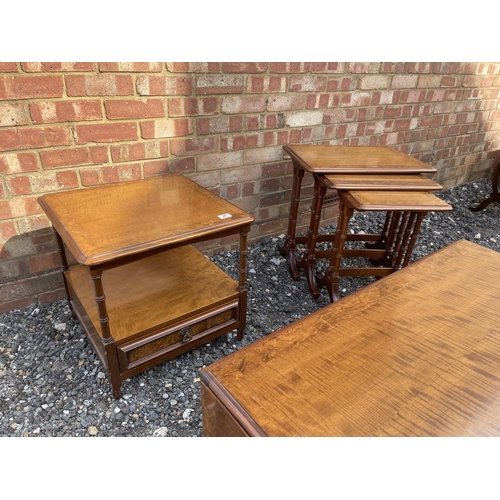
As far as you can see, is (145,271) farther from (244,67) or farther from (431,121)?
(431,121)

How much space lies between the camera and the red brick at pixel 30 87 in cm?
176

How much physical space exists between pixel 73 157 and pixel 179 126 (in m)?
0.63

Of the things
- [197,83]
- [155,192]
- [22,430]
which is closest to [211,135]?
[197,83]

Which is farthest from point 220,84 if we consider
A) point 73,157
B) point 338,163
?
point 73,157

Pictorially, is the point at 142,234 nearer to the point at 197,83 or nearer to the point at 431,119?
the point at 197,83

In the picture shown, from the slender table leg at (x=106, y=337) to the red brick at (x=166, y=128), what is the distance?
43.0 inches

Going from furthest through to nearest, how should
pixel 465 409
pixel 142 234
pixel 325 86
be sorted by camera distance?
pixel 325 86
pixel 142 234
pixel 465 409

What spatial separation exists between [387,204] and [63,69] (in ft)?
Result: 5.51

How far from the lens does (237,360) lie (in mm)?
1239

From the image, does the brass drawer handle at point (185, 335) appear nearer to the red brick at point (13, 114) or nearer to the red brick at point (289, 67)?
the red brick at point (13, 114)

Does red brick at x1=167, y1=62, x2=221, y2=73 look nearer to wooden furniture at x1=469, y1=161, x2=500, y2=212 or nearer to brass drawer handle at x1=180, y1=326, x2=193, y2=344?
brass drawer handle at x1=180, y1=326, x2=193, y2=344

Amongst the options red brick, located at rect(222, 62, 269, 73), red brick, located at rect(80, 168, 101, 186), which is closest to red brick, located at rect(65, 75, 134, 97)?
red brick, located at rect(80, 168, 101, 186)

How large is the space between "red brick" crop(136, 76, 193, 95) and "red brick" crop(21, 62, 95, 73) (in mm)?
265

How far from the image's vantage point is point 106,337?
157cm
